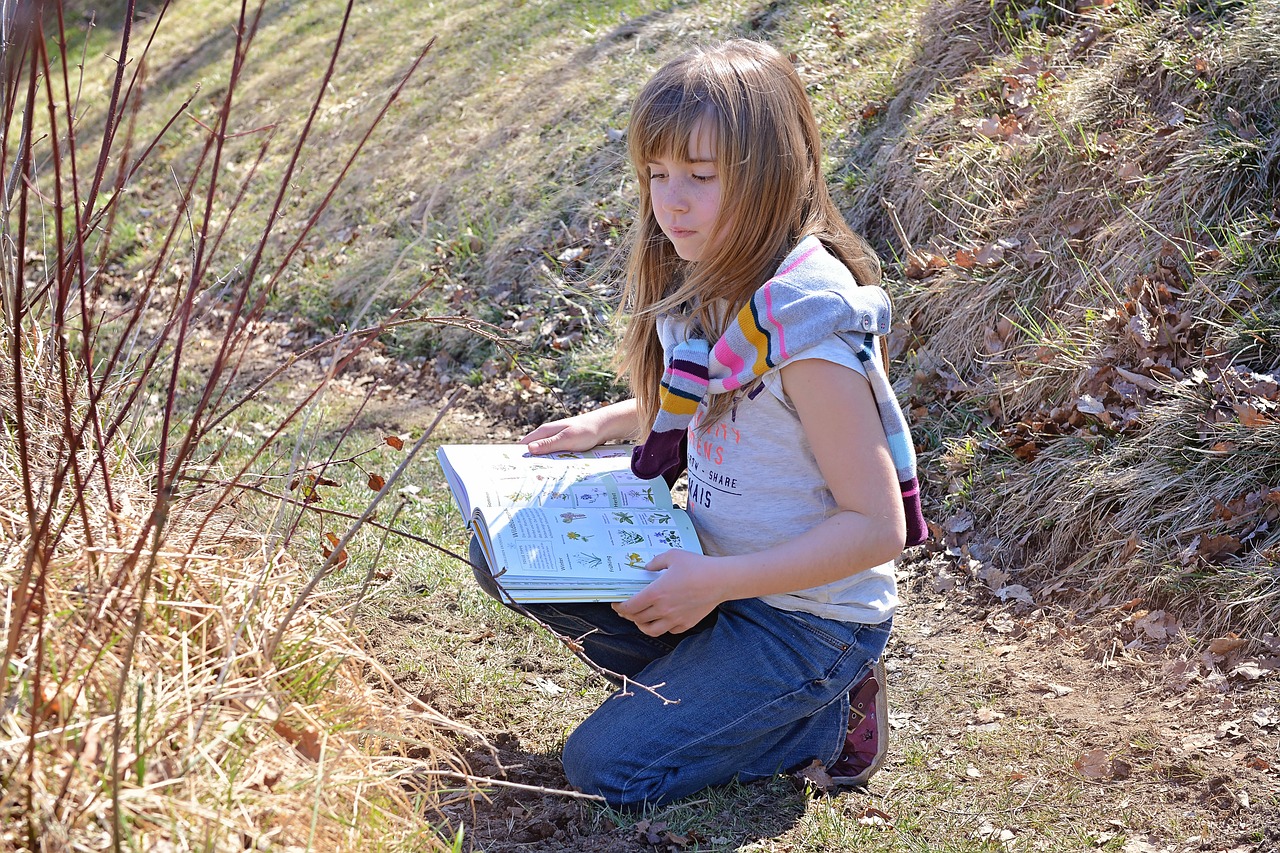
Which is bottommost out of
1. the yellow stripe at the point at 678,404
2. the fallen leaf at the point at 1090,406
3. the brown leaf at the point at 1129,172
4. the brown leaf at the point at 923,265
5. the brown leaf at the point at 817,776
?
the brown leaf at the point at 817,776

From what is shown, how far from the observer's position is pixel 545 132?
718 centimetres

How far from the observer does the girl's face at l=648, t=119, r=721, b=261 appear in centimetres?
251

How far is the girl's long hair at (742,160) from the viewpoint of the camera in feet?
8.20

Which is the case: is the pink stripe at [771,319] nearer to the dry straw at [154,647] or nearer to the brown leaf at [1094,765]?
the dry straw at [154,647]

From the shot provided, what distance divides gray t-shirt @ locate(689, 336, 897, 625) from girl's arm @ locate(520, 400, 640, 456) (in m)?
0.44

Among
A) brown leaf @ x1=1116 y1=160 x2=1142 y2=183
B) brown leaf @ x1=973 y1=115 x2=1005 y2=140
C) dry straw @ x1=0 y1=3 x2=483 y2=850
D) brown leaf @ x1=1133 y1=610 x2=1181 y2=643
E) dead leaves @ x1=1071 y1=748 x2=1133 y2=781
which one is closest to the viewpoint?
dry straw @ x1=0 y1=3 x2=483 y2=850

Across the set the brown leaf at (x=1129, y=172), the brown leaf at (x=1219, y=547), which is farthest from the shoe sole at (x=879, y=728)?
the brown leaf at (x=1129, y=172)

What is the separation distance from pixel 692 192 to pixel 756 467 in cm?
63

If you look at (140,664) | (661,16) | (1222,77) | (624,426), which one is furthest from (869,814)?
(661,16)

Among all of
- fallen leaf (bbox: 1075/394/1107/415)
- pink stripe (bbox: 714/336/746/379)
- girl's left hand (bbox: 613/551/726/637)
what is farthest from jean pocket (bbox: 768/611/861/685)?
fallen leaf (bbox: 1075/394/1107/415)

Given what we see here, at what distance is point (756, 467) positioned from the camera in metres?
2.63

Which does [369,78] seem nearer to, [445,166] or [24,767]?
[445,166]

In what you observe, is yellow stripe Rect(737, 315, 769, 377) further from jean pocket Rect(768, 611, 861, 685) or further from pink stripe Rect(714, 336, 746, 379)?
jean pocket Rect(768, 611, 861, 685)

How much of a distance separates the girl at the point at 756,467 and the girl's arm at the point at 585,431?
1.03 feet
